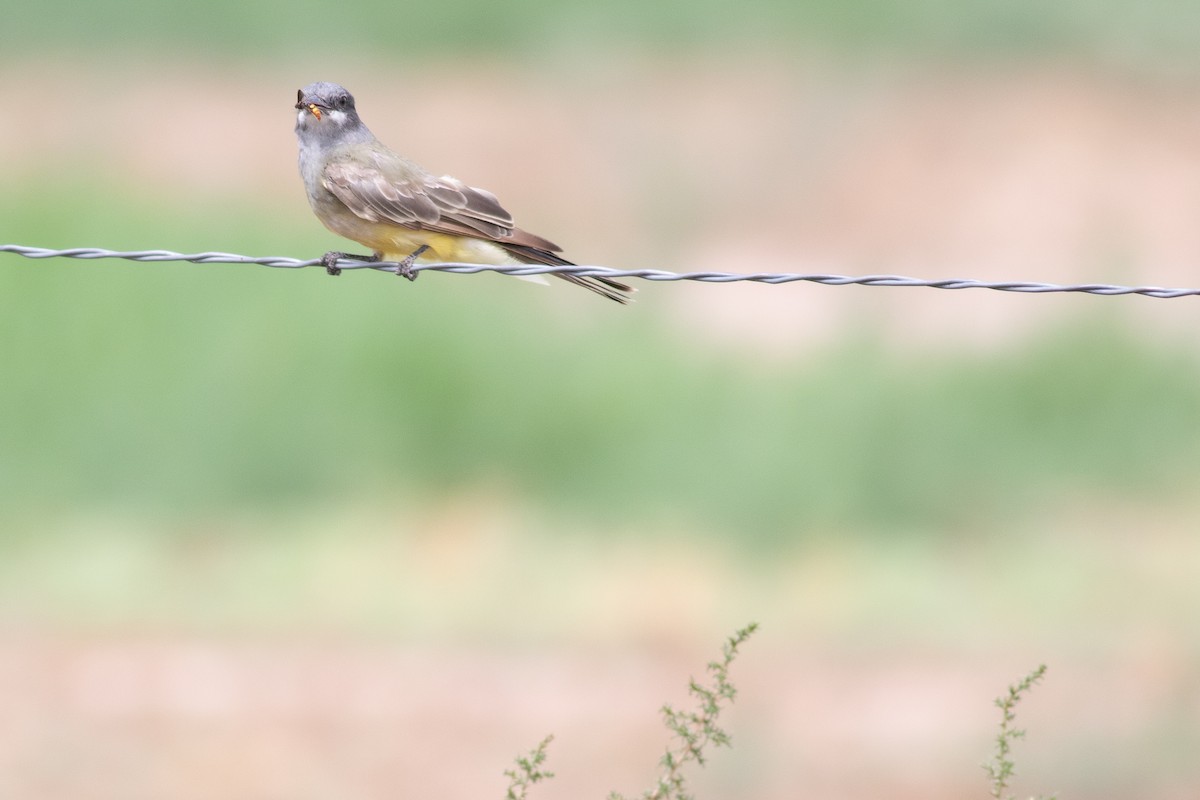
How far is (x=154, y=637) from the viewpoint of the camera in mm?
20859

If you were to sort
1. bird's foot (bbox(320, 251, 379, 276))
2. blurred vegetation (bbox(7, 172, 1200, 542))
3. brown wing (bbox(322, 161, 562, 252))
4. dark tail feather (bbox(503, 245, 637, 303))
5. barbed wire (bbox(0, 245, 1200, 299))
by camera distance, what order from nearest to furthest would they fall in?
barbed wire (bbox(0, 245, 1200, 299)) < bird's foot (bbox(320, 251, 379, 276)) < dark tail feather (bbox(503, 245, 637, 303)) < brown wing (bbox(322, 161, 562, 252)) < blurred vegetation (bbox(7, 172, 1200, 542))

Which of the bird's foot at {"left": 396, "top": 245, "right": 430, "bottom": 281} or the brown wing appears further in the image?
the brown wing

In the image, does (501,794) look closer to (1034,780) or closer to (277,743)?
(277,743)

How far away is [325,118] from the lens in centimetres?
973

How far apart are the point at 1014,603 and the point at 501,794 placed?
20.7 ft

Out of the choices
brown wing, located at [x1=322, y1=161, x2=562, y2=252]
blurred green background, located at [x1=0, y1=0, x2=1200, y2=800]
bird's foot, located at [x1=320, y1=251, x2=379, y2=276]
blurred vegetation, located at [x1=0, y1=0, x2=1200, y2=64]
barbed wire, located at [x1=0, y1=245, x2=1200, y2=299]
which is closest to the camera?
barbed wire, located at [x1=0, y1=245, x2=1200, y2=299]

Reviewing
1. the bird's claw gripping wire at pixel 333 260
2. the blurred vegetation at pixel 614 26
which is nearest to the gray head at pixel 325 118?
the bird's claw gripping wire at pixel 333 260

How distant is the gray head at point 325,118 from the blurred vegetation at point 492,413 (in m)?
12.4

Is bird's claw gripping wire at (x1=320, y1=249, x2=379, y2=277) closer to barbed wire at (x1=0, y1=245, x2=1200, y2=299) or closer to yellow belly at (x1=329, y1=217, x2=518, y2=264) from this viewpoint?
barbed wire at (x1=0, y1=245, x2=1200, y2=299)

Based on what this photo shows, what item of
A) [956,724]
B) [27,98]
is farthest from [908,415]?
[27,98]

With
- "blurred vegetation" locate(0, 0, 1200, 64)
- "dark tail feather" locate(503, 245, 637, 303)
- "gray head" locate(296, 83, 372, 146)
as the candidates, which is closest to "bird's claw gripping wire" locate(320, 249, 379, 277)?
"dark tail feather" locate(503, 245, 637, 303)

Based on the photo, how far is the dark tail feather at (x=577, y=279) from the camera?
28.6ft

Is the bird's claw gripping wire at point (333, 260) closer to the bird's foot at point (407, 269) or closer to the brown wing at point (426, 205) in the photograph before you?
the bird's foot at point (407, 269)

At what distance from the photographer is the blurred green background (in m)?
20.0
